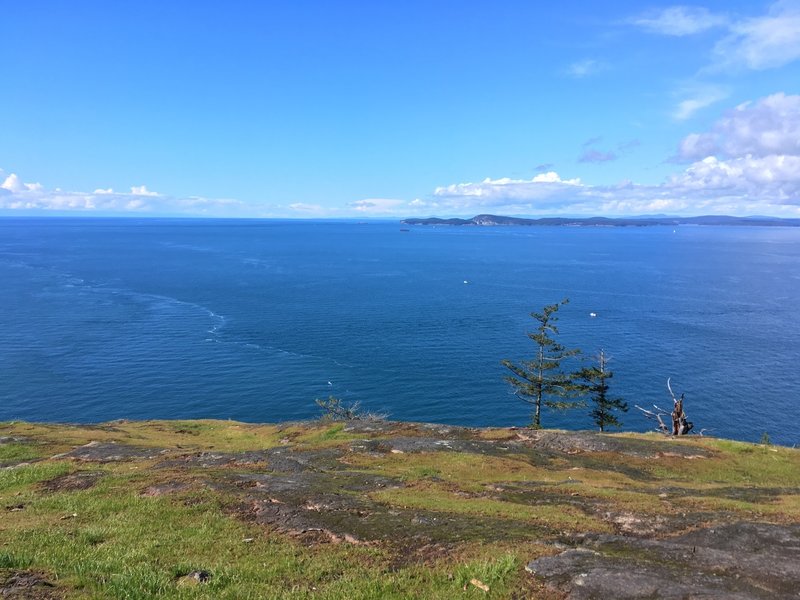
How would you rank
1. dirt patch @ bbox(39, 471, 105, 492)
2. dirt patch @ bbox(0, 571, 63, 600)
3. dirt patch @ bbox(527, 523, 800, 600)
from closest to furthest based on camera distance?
dirt patch @ bbox(0, 571, 63, 600) → dirt patch @ bbox(527, 523, 800, 600) → dirt patch @ bbox(39, 471, 105, 492)

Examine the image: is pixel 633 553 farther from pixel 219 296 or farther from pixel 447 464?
pixel 219 296

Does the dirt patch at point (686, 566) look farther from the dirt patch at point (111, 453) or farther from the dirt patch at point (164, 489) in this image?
the dirt patch at point (111, 453)

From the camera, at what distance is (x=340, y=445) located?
3722 centimetres

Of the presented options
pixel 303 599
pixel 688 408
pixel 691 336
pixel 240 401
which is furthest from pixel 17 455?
pixel 691 336

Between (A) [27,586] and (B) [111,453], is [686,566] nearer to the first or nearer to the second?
(A) [27,586]

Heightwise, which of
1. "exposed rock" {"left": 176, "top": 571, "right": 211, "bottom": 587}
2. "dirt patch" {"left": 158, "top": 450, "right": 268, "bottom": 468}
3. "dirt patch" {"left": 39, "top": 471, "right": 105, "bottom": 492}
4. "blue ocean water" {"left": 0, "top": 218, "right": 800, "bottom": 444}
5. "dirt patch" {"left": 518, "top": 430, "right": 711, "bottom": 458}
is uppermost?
"exposed rock" {"left": 176, "top": 571, "right": 211, "bottom": 587}

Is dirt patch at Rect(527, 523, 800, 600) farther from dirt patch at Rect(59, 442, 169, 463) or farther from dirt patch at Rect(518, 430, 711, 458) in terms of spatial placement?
dirt patch at Rect(59, 442, 169, 463)

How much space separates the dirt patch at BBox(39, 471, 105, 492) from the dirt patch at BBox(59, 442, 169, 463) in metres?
5.51

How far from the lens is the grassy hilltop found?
1329 cm

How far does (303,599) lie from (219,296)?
496 feet

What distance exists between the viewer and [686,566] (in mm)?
14250

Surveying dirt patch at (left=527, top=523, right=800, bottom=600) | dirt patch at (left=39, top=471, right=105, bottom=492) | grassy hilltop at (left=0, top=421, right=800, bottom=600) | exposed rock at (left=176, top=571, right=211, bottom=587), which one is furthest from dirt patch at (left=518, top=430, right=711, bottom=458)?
exposed rock at (left=176, top=571, right=211, bottom=587)

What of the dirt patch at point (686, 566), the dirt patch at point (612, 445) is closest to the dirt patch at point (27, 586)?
the dirt patch at point (686, 566)

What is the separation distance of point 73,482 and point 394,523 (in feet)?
57.4
